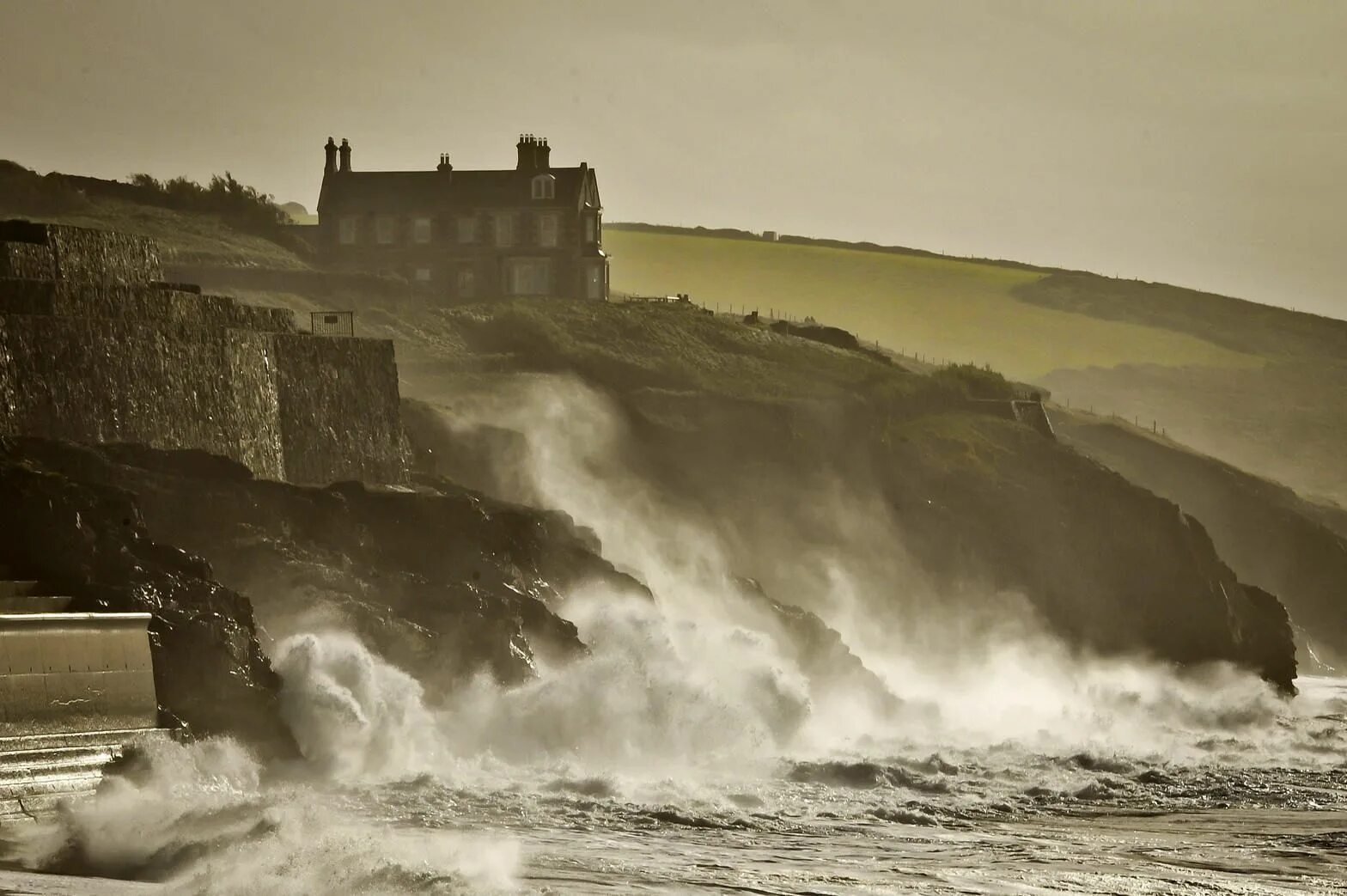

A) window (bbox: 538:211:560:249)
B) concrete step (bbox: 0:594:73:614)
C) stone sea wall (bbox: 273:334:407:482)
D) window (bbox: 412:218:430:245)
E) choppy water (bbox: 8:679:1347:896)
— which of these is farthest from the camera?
window (bbox: 412:218:430:245)

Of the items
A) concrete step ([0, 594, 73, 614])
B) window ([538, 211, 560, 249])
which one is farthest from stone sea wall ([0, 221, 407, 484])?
window ([538, 211, 560, 249])

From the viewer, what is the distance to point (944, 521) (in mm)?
69688

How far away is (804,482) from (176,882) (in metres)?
45.9

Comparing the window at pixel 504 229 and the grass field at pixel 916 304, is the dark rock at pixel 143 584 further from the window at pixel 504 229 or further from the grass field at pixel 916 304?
the grass field at pixel 916 304

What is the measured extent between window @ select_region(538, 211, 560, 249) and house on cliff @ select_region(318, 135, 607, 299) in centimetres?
4

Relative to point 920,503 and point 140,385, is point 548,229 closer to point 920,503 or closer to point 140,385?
point 920,503

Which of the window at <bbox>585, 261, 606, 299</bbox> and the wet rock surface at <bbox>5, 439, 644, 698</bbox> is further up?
the window at <bbox>585, 261, 606, 299</bbox>

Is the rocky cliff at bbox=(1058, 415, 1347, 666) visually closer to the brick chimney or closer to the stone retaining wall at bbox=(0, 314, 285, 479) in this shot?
the brick chimney

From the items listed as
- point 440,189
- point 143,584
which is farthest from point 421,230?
point 143,584

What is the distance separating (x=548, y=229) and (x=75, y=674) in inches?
2278

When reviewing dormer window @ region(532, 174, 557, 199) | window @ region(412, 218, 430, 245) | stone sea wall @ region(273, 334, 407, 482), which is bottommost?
stone sea wall @ region(273, 334, 407, 482)

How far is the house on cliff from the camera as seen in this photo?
86.6 m

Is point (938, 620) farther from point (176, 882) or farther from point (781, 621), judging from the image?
point (176, 882)

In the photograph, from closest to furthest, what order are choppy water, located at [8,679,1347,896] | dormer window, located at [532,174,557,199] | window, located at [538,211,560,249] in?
1. choppy water, located at [8,679,1347,896]
2. dormer window, located at [532,174,557,199]
3. window, located at [538,211,560,249]
